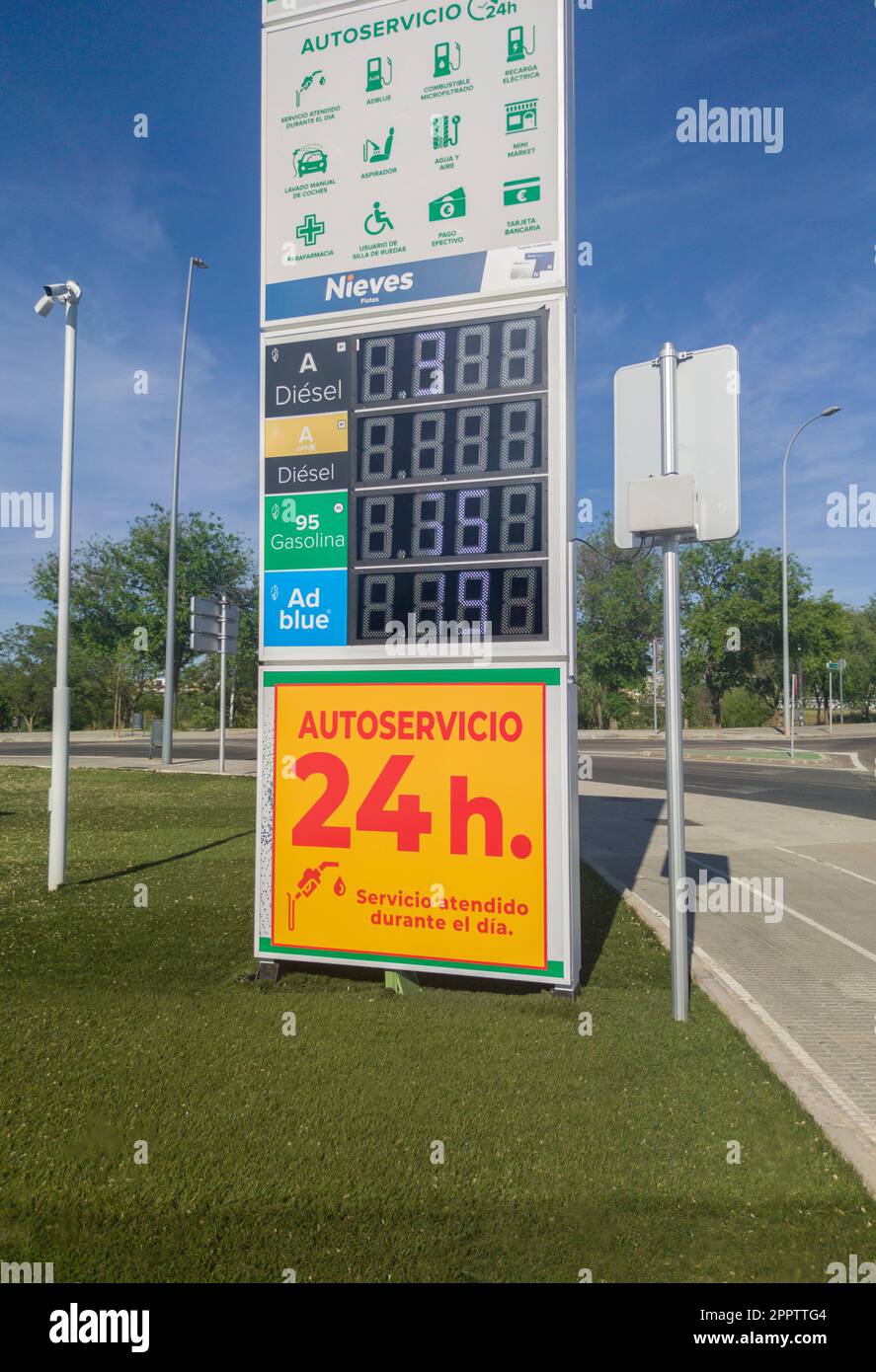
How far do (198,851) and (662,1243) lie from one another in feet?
28.7

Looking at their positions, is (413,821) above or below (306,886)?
above

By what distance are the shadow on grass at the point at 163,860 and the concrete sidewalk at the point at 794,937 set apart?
15.9ft

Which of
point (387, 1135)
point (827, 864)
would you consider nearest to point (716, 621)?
point (827, 864)

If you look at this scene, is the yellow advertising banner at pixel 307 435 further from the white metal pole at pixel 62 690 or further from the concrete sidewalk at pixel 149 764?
the concrete sidewalk at pixel 149 764

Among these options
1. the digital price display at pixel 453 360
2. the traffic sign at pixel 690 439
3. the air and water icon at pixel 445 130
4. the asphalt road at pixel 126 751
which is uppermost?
the air and water icon at pixel 445 130

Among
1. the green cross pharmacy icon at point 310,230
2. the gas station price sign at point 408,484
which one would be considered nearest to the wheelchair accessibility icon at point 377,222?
the green cross pharmacy icon at point 310,230

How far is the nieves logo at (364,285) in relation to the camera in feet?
20.1

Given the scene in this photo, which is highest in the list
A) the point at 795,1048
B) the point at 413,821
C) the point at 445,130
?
the point at 445,130

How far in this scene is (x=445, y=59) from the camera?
605 cm

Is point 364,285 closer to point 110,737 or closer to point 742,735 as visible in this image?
point 742,735

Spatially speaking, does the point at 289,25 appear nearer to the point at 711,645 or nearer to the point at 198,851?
the point at 198,851

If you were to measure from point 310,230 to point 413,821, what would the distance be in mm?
4352

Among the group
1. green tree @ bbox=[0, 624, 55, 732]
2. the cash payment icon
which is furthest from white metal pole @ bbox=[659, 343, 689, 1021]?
green tree @ bbox=[0, 624, 55, 732]

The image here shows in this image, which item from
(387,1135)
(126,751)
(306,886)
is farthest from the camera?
(126,751)
